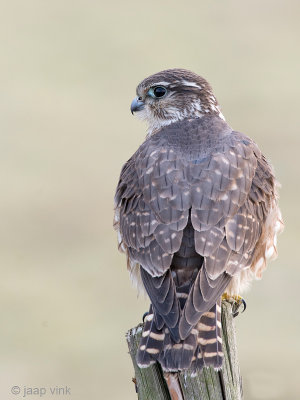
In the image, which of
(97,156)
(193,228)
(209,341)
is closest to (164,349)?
(209,341)

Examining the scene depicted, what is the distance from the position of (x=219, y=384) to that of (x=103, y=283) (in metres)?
6.66

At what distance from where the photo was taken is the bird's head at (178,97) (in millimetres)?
8195

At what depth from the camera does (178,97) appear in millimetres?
8219

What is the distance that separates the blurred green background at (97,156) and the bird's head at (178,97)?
2.77 metres

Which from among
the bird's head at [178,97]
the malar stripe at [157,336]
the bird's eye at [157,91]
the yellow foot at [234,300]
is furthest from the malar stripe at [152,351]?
the bird's eye at [157,91]

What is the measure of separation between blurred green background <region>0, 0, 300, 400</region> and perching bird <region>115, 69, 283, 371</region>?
2.84 meters

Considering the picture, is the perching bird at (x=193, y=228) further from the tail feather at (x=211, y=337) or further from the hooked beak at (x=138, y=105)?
the hooked beak at (x=138, y=105)

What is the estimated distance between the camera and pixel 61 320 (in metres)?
11.9

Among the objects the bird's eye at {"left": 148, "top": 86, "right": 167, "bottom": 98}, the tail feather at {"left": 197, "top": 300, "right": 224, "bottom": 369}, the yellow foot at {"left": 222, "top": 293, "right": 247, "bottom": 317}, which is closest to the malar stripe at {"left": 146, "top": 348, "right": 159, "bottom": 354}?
the tail feather at {"left": 197, "top": 300, "right": 224, "bottom": 369}

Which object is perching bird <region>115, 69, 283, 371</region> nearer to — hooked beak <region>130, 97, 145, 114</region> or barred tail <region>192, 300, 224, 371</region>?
barred tail <region>192, 300, 224, 371</region>

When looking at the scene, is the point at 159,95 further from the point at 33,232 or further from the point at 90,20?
the point at 90,20

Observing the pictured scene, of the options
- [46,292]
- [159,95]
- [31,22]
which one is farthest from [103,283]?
[31,22]

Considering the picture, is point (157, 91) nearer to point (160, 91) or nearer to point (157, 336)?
point (160, 91)

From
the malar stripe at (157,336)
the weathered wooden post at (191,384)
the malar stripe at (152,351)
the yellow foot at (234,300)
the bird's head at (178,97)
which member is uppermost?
the bird's head at (178,97)
